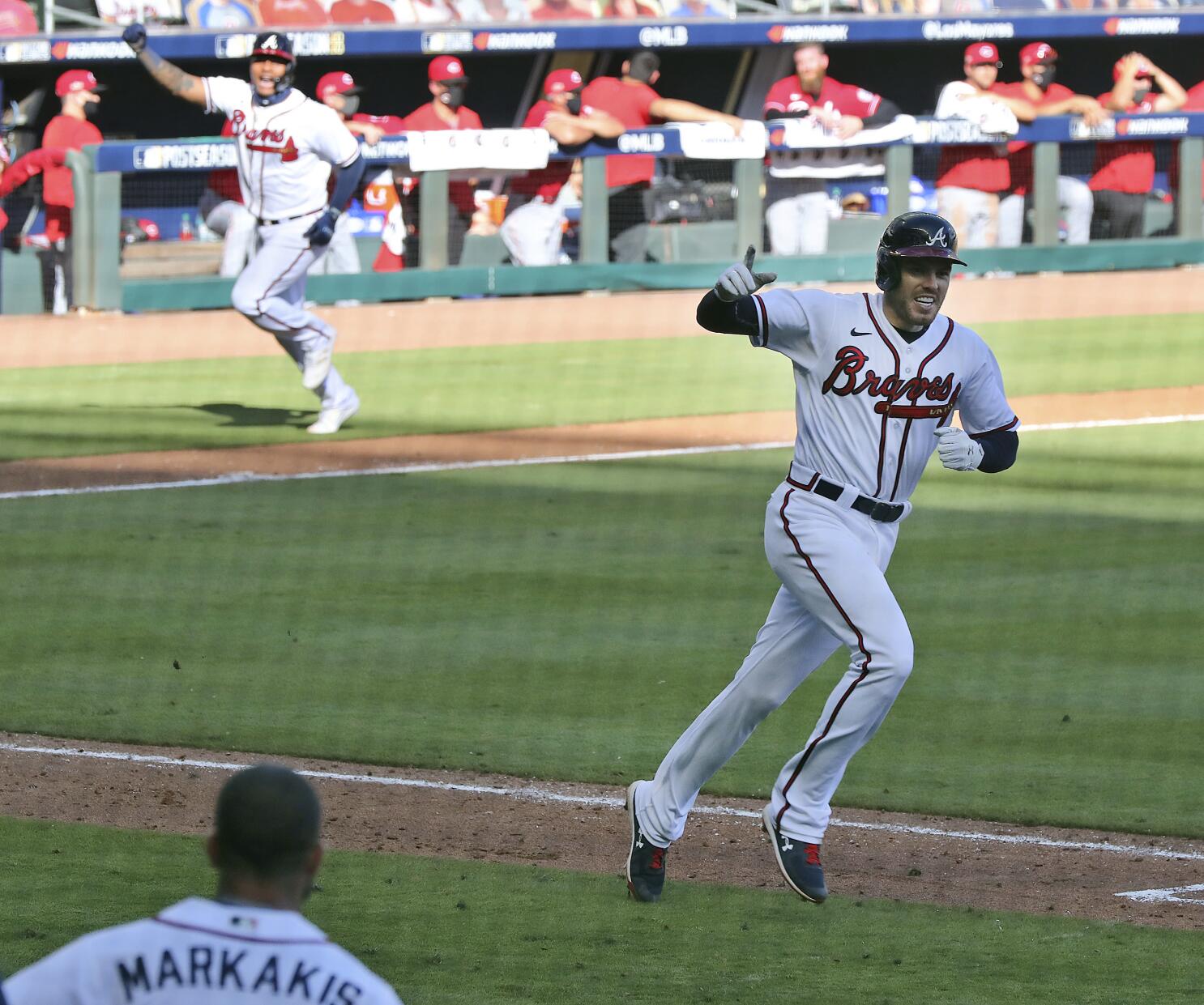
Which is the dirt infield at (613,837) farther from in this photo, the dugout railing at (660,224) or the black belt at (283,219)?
the dugout railing at (660,224)

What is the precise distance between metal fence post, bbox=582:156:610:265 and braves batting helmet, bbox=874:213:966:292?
48.0 feet

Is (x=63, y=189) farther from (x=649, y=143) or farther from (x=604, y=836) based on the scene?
(x=604, y=836)

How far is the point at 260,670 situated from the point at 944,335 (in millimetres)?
3494

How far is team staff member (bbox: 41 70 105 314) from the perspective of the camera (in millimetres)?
A: 17875

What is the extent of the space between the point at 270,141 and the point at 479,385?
3758 mm

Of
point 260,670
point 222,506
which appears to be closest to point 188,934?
point 260,670

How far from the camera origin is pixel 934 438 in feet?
17.9

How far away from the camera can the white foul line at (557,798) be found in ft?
19.2

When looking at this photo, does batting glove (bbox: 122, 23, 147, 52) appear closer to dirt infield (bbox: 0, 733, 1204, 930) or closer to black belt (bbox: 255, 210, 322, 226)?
black belt (bbox: 255, 210, 322, 226)

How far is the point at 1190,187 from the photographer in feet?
72.1

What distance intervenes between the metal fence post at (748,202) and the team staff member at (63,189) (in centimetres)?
622

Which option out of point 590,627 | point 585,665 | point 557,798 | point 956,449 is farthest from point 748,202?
point 956,449

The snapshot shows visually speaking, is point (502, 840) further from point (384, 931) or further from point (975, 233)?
point (975, 233)

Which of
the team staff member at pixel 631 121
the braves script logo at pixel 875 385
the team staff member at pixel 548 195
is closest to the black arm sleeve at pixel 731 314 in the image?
the braves script logo at pixel 875 385
